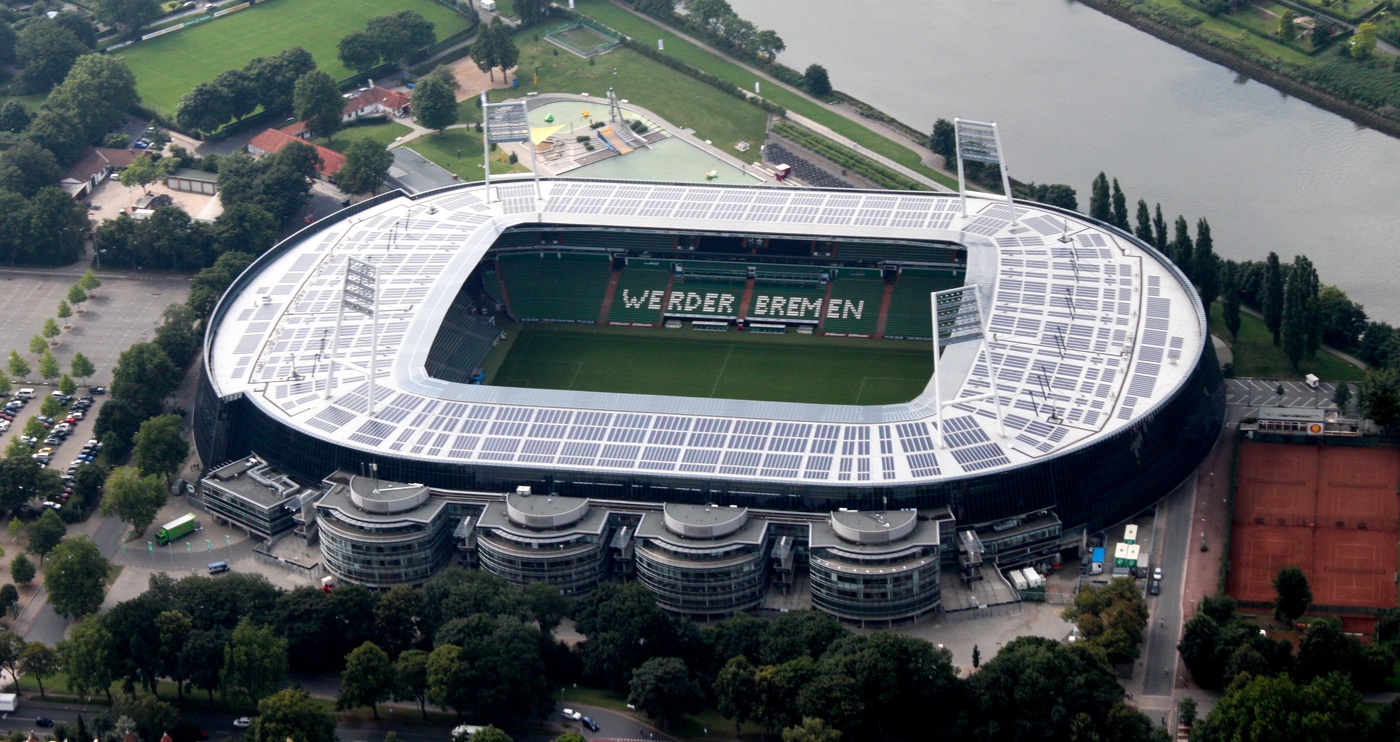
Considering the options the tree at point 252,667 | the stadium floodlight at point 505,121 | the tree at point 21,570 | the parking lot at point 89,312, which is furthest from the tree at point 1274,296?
the tree at point 21,570

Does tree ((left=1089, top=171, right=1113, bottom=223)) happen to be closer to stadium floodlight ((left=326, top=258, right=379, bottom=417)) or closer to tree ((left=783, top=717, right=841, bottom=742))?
stadium floodlight ((left=326, top=258, right=379, bottom=417))

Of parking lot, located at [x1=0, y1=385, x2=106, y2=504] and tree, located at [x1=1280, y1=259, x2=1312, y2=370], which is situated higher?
tree, located at [x1=1280, y1=259, x2=1312, y2=370]

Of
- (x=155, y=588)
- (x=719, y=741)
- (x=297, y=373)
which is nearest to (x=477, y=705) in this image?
(x=719, y=741)

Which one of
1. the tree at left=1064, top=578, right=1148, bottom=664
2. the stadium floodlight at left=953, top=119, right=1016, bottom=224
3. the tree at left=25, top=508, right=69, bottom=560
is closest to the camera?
the tree at left=1064, top=578, right=1148, bottom=664

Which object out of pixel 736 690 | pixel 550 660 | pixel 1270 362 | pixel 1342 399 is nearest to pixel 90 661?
pixel 550 660

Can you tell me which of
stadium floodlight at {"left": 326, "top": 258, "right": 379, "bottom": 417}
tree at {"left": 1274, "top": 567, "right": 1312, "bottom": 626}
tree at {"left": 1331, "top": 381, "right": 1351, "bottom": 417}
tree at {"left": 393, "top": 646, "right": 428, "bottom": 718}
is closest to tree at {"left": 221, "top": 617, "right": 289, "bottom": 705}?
tree at {"left": 393, "top": 646, "right": 428, "bottom": 718}

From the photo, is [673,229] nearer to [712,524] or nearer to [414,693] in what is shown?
[712,524]

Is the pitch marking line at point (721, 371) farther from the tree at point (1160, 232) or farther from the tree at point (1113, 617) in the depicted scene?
the tree at point (1113, 617)
